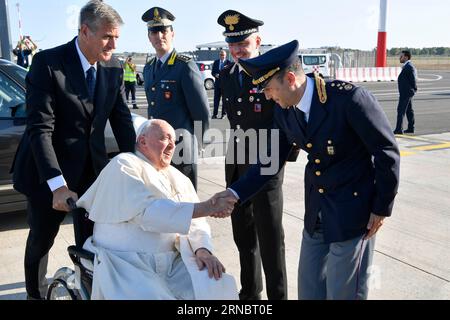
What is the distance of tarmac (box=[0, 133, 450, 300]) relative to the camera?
368 cm

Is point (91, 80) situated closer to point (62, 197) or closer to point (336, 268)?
point (62, 197)

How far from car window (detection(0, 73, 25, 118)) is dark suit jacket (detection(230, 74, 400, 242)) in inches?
129

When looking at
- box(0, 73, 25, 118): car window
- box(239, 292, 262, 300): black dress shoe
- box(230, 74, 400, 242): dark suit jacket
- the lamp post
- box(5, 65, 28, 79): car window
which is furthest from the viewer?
the lamp post

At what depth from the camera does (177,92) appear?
3.87 meters

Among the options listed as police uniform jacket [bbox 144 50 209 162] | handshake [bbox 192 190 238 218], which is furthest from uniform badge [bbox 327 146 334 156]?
police uniform jacket [bbox 144 50 209 162]

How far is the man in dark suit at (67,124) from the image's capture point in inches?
104

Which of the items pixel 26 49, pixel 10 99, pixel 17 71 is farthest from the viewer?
pixel 26 49

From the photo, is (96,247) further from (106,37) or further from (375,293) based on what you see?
(375,293)

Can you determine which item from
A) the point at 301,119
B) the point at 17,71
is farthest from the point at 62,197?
the point at 17,71

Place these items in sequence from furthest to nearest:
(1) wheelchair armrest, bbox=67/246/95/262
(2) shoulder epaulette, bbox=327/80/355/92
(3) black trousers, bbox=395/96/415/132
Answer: (3) black trousers, bbox=395/96/415/132 < (1) wheelchair armrest, bbox=67/246/95/262 < (2) shoulder epaulette, bbox=327/80/355/92

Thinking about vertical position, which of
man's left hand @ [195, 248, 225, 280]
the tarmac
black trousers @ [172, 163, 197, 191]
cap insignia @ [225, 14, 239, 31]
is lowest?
the tarmac

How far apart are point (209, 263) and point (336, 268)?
23.9 inches

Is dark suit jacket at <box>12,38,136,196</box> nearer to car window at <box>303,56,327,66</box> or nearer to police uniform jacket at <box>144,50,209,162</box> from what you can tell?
police uniform jacket at <box>144,50,209,162</box>

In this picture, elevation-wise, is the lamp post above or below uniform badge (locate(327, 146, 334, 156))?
above
